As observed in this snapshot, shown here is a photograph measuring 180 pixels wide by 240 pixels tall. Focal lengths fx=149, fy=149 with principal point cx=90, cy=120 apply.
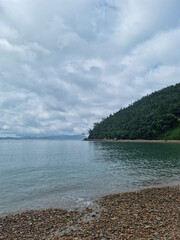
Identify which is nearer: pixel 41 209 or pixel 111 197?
pixel 41 209

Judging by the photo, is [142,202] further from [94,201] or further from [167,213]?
[94,201]

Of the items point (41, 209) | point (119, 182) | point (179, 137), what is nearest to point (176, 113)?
point (179, 137)

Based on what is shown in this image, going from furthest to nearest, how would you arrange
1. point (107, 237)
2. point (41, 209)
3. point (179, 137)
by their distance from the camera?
point (179, 137), point (41, 209), point (107, 237)

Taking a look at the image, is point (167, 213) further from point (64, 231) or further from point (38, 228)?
point (38, 228)

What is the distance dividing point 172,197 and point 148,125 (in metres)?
190

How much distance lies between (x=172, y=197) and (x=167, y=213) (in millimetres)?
4918

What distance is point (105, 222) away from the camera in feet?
35.8

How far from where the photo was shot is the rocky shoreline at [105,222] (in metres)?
9.18

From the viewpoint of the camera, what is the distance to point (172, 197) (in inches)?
634

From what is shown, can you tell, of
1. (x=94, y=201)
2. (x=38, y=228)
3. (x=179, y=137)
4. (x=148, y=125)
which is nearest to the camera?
(x=38, y=228)

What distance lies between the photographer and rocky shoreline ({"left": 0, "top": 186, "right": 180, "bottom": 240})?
9.18 meters

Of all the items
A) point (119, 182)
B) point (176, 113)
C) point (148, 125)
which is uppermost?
point (176, 113)

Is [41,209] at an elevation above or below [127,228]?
below

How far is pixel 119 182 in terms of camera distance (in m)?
23.5
